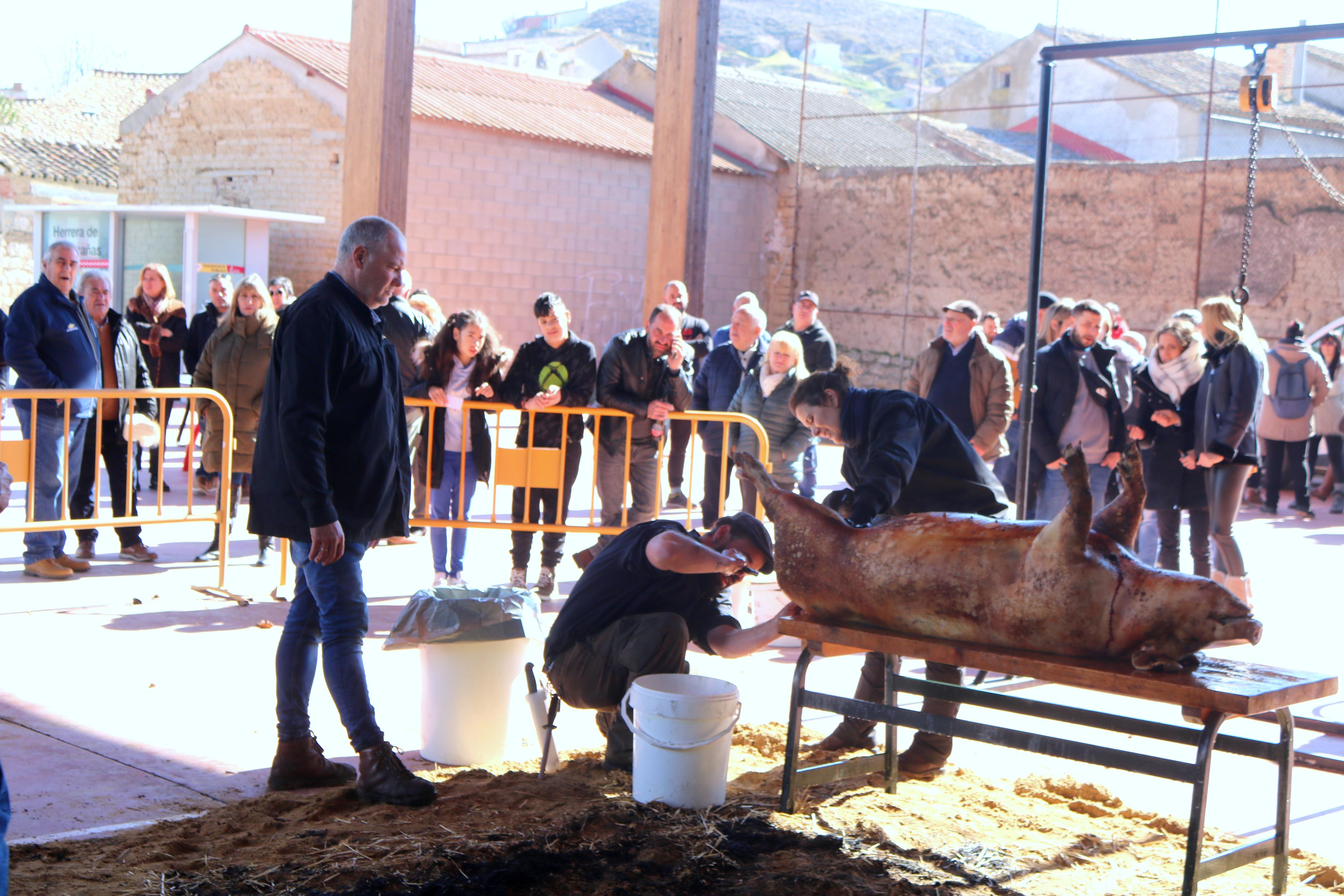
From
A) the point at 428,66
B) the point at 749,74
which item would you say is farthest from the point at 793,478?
the point at 749,74

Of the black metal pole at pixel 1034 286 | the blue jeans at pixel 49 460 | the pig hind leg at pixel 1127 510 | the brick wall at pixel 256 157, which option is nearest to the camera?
the pig hind leg at pixel 1127 510

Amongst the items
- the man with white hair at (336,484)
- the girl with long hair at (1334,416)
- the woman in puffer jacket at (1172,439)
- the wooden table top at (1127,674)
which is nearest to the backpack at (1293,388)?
the girl with long hair at (1334,416)

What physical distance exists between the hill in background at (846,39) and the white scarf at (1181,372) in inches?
2701

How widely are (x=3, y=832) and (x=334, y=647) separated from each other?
1684 millimetres

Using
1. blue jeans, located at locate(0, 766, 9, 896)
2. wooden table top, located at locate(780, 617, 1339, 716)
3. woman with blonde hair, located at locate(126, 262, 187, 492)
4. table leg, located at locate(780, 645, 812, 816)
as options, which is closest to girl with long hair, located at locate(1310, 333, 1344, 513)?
wooden table top, located at locate(780, 617, 1339, 716)

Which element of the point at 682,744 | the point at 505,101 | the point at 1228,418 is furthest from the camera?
the point at 505,101

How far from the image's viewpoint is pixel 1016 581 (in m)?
3.67

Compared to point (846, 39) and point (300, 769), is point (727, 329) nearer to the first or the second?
point (300, 769)

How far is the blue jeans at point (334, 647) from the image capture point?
408 centimetres

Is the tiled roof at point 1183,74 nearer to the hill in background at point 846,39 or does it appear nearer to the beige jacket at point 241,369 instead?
the beige jacket at point 241,369

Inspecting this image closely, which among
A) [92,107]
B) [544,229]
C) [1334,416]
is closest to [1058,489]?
[1334,416]

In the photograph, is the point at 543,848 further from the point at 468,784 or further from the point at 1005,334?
the point at 1005,334

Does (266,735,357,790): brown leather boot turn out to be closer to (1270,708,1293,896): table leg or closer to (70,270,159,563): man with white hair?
(1270,708,1293,896): table leg

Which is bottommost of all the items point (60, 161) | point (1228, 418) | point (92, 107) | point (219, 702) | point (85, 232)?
point (219, 702)
